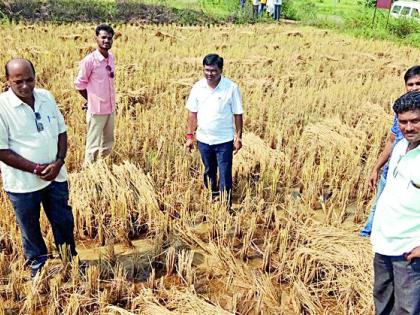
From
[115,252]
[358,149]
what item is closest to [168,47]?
[358,149]

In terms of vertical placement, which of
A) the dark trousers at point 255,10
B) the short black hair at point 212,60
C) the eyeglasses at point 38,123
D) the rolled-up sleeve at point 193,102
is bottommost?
the rolled-up sleeve at point 193,102

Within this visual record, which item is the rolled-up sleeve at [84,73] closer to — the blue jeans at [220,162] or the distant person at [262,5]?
the blue jeans at [220,162]

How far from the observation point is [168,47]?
999cm

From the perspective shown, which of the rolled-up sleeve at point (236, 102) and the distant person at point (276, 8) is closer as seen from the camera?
the rolled-up sleeve at point (236, 102)

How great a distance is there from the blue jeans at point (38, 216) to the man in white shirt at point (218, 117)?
1211mm

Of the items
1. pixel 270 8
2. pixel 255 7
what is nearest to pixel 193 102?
pixel 255 7

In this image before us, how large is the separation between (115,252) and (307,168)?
2.02 meters

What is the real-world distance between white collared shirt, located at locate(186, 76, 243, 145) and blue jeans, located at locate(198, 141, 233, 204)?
0.06 m

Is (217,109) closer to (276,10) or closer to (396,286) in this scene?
(396,286)

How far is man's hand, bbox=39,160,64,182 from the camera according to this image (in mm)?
2359

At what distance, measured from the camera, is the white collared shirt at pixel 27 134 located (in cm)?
228

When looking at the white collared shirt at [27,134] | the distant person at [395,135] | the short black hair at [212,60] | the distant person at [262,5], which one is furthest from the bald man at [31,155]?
the distant person at [262,5]

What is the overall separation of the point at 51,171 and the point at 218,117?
1.38m

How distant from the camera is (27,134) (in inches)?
91.7
